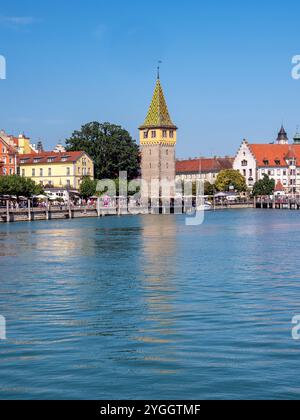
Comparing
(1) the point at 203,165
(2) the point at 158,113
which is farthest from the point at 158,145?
(1) the point at 203,165

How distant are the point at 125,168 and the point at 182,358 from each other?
114390mm

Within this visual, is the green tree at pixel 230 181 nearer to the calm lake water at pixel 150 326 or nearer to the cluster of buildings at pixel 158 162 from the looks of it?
the cluster of buildings at pixel 158 162

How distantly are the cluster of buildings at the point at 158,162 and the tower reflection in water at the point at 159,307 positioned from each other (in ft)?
221

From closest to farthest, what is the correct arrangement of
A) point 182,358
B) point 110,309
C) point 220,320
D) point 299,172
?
point 182,358
point 220,320
point 110,309
point 299,172

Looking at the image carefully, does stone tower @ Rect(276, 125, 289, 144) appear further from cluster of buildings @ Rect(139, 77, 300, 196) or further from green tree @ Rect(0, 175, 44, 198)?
green tree @ Rect(0, 175, 44, 198)

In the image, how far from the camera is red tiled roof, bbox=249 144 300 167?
15600cm

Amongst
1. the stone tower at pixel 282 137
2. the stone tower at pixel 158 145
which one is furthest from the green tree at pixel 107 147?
the stone tower at pixel 282 137

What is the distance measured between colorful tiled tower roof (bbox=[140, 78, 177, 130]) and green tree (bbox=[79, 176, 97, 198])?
2516 cm

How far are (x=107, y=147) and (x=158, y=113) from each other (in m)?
13.6

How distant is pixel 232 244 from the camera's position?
→ 51.6 metres

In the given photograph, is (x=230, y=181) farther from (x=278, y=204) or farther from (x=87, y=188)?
(x=87, y=188)

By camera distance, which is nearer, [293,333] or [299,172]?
[293,333]

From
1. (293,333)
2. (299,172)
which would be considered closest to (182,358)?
(293,333)
